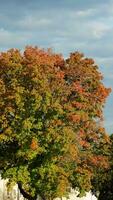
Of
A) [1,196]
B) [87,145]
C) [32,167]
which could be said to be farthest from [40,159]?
[1,196]

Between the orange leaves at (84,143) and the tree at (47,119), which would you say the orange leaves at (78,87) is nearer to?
the tree at (47,119)

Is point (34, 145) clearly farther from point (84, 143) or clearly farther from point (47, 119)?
point (84, 143)

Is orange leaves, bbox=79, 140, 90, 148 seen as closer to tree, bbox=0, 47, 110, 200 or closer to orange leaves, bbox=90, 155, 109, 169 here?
tree, bbox=0, 47, 110, 200

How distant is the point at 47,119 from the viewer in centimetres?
4756

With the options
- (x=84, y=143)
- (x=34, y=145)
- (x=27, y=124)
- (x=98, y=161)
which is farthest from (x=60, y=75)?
(x=98, y=161)

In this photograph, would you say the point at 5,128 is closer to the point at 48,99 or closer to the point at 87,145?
the point at 48,99

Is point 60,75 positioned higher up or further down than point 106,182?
further down

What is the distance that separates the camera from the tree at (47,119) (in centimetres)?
4653

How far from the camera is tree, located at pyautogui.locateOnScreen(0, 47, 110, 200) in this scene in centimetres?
4653

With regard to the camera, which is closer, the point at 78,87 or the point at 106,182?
the point at 78,87

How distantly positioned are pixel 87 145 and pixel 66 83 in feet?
17.1

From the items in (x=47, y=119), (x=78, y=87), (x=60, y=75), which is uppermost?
(x=60, y=75)

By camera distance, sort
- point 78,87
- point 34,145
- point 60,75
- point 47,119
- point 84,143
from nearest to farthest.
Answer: point 34,145 < point 47,119 < point 60,75 < point 78,87 < point 84,143

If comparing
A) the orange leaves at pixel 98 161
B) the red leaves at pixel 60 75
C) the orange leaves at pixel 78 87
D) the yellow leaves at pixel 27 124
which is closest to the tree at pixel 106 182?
the orange leaves at pixel 98 161
